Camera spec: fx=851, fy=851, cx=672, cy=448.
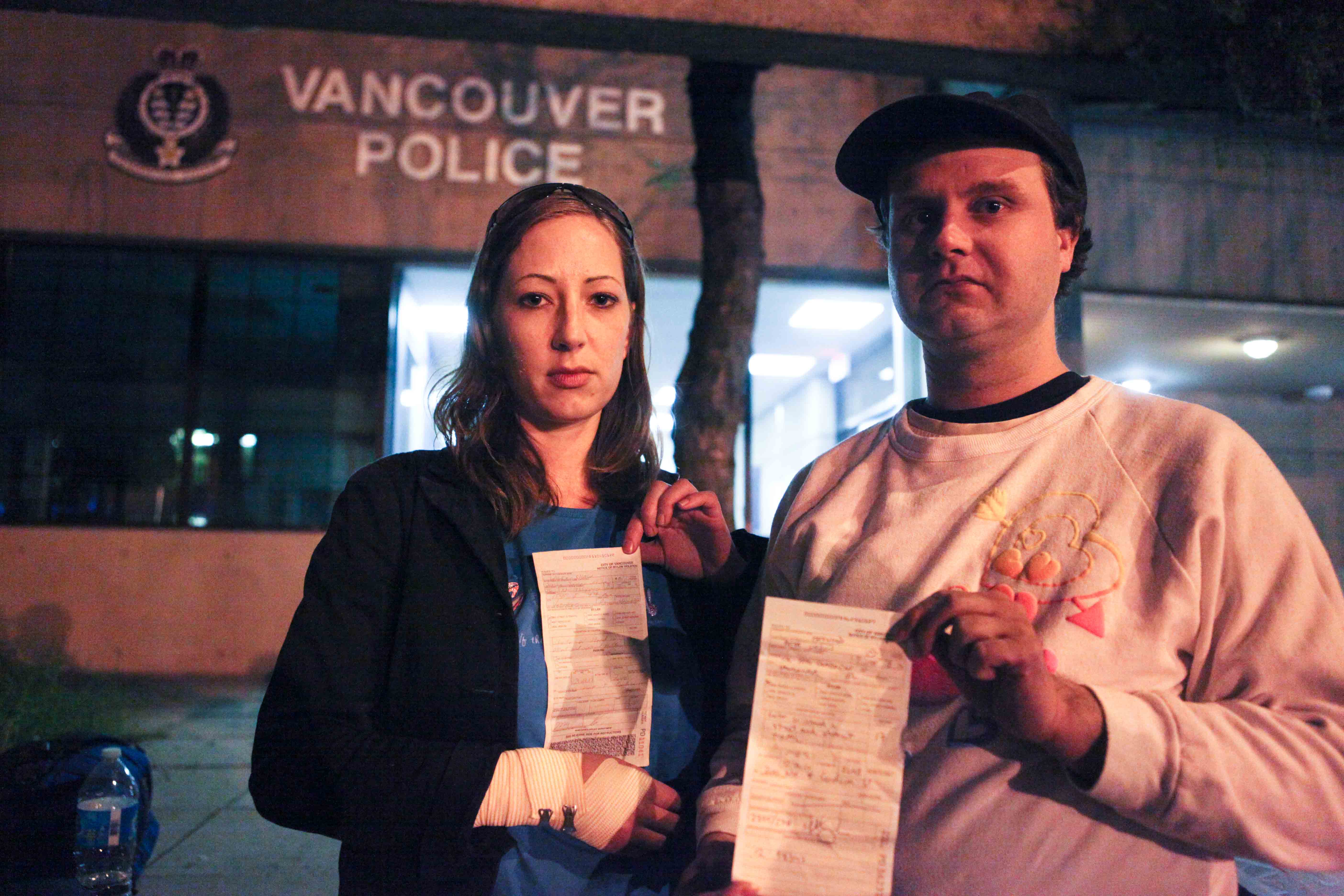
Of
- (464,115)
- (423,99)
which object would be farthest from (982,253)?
(423,99)

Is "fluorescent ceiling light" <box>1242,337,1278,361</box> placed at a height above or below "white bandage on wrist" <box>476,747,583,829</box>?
above

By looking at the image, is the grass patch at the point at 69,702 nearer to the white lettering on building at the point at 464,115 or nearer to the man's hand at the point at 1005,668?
the man's hand at the point at 1005,668

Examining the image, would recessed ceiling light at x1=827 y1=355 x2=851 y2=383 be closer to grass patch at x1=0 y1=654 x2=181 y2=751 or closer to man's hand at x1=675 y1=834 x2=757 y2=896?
grass patch at x1=0 y1=654 x2=181 y2=751

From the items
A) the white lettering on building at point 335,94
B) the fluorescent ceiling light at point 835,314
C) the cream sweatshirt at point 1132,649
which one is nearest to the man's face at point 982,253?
the cream sweatshirt at point 1132,649

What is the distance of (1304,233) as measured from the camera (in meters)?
8.52

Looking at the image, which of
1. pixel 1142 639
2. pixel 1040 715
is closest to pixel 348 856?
pixel 1040 715

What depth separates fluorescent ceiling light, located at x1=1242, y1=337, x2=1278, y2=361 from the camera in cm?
959

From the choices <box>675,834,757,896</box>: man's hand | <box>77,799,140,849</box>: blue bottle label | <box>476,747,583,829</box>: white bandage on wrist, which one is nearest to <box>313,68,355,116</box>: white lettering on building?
<box>77,799,140,849</box>: blue bottle label

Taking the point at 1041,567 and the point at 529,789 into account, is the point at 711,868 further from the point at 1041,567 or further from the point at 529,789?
the point at 1041,567

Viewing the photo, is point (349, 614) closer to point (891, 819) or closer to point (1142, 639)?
point (891, 819)

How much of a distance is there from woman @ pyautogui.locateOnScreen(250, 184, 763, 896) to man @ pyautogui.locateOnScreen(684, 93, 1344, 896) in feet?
0.59

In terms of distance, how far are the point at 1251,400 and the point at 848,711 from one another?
46.6 ft

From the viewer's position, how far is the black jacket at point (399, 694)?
131 cm

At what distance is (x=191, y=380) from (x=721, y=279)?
6.67 m
